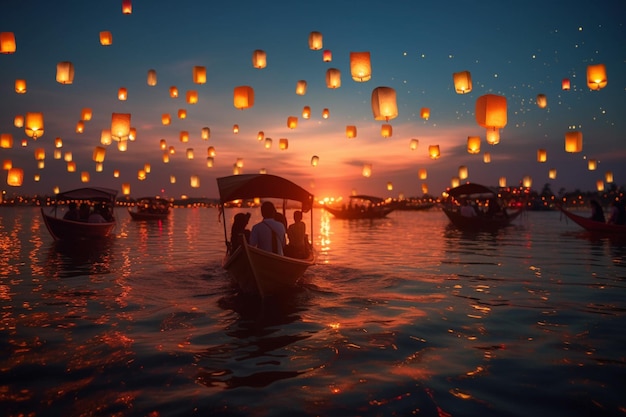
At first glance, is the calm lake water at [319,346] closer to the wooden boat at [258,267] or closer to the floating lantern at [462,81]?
the wooden boat at [258,267]

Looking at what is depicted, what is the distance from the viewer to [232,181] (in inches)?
383

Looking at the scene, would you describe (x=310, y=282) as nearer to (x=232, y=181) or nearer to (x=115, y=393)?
(x=232, y=181)

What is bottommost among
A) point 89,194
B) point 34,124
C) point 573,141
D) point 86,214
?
point 86,214

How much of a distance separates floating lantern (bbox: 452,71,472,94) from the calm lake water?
721 centimetres

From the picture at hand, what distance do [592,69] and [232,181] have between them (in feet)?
45.6

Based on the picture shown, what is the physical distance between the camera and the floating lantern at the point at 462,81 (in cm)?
1510

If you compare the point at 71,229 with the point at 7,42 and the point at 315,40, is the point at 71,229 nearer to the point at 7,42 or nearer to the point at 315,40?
the point at 7,42

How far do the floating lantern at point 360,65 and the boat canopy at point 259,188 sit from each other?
5.06 m

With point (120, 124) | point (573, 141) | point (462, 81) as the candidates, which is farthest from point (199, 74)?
point (573, 141)

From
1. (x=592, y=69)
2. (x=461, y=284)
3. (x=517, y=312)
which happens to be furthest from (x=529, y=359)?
(x=592, y=69)

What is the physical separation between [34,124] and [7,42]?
14.3 feet

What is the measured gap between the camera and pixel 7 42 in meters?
14.0

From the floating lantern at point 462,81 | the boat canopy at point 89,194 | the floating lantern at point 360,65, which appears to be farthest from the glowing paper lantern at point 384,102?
the boat canopy at point 89,194

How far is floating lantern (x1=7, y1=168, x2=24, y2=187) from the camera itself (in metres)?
23.0
